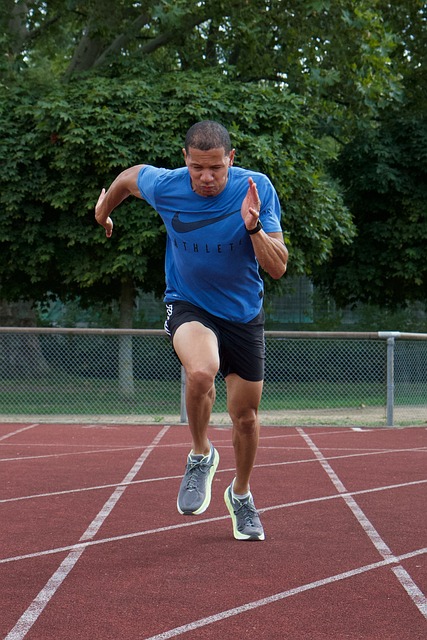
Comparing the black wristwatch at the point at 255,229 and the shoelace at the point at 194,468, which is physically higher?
the black wristwatch at the point at 255,229

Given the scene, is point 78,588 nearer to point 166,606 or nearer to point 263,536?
point 166,606

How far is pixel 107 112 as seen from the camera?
57.7ft

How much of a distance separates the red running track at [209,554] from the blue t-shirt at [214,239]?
1.42 m

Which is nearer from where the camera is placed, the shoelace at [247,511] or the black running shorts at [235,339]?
the black running shorts at [235,339]

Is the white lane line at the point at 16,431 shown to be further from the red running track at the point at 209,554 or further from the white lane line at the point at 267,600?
the white lane line at the point at 267,600

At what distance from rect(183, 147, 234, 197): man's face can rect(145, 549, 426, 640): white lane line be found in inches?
82.0

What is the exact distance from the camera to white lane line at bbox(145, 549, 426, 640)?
3.85m

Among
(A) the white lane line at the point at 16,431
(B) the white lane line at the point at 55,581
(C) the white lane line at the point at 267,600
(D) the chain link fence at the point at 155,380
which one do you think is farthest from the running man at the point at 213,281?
(D) the chain link fence at the point at 155,380

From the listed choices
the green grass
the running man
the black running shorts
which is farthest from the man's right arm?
the green grass

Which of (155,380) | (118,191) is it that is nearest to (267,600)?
(118,191)

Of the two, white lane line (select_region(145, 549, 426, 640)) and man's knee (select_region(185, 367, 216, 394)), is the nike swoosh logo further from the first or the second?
white lane line (select_region(145, 549, 426, 640))

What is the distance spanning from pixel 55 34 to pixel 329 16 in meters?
8.20

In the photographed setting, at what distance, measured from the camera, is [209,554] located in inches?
210

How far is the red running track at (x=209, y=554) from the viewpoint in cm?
402
